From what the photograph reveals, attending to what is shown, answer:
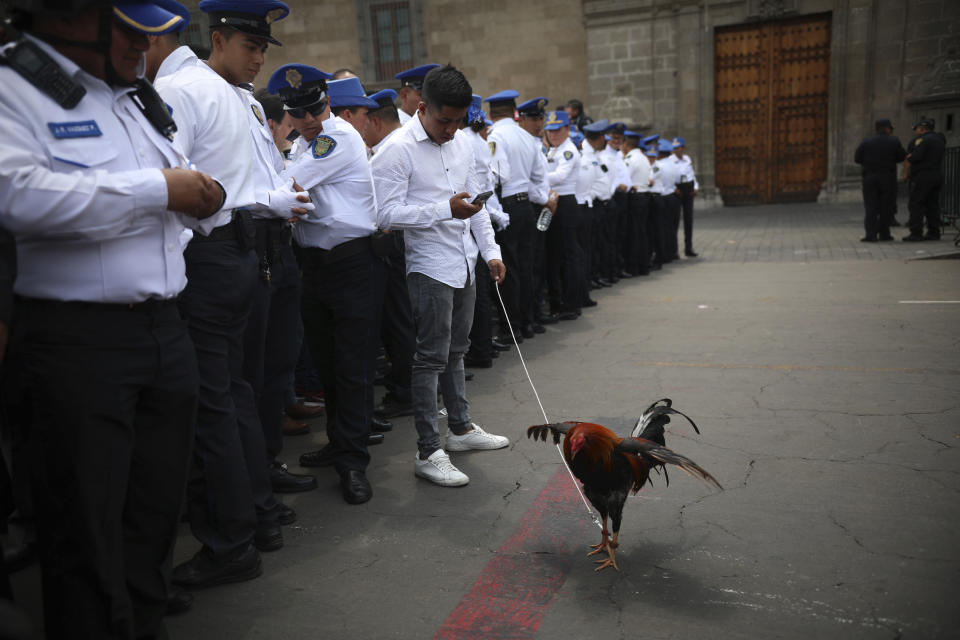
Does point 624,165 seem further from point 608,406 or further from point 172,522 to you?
point 172,522

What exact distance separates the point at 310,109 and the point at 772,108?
707 inches

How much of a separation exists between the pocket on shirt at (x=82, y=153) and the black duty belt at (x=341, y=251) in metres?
1.75

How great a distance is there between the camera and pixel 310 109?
376 centimetres

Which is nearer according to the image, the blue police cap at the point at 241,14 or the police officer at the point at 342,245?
the blue police cap at the point at 241,14

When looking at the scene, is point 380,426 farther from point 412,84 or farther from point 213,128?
point 412,84

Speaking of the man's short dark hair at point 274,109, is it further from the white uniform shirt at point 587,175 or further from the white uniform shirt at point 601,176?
the white uniform shirt at point 601,176

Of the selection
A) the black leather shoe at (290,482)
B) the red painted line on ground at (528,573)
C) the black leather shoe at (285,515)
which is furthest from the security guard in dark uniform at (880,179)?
the black leather shoe at (285,515)

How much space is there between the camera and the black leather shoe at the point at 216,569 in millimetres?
2922

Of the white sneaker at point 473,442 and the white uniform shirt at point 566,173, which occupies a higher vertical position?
the white uniform shirt at point 566,173

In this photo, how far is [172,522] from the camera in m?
2.31

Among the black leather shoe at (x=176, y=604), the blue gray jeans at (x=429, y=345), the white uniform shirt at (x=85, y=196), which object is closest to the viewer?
the white uniform shirt at (x=85, y=196)

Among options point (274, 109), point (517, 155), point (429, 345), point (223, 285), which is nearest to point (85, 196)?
point (223, 285)

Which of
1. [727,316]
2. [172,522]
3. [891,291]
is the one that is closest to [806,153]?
[891,291]

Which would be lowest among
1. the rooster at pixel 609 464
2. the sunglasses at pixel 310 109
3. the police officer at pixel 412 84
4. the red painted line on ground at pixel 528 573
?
the red painted line on ground at pixel 528 573
